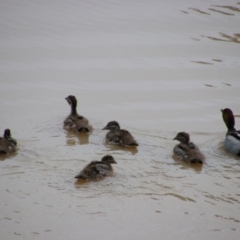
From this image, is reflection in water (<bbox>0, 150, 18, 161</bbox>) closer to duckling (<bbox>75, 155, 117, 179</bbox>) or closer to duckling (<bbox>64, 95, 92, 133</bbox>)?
duckling (<bbox>75, 155, 117, 179</bbox>)

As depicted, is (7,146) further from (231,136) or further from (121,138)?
(231,136)

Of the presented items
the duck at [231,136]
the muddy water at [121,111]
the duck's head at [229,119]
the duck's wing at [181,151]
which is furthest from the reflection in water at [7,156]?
the duck's head at [229,119]

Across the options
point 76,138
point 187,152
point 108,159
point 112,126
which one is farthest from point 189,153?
point 76,138

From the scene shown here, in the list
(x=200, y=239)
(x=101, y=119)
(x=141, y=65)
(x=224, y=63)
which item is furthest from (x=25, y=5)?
(x=200, y=239)

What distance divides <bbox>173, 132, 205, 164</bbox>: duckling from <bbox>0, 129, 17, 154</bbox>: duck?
2197 mm

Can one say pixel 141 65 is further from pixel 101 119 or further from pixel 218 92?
pixel 101 119

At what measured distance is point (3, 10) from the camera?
1427 cm

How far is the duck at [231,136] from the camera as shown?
8398 millimetres

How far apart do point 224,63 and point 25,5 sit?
554 cm

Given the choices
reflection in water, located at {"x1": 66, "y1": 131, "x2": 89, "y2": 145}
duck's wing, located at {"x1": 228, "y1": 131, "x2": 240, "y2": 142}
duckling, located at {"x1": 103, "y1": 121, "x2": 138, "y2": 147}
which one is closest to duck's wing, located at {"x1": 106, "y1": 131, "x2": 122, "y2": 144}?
duckling, located at {"x1": 103, "y1": 121, "x2": 138, "y2": 147}

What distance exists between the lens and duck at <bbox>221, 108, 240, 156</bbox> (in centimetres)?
840

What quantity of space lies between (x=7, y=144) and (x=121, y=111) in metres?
2.58

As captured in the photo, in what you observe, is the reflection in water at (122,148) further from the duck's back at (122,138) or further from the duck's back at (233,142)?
the duck's back at (233,142)

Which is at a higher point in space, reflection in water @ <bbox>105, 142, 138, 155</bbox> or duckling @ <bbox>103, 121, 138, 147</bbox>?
duckling @ <bbox>103, 121, 138, 147</bbox>
